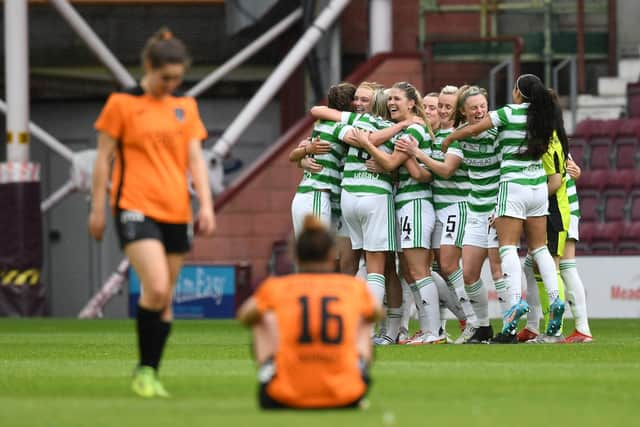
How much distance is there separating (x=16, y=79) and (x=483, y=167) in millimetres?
13440

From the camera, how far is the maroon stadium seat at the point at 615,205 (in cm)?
2220

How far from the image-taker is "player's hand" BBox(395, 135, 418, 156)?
12312 millimetres

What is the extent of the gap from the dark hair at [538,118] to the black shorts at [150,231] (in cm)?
435

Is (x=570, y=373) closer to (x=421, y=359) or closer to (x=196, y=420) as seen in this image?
(x=421, y=359)

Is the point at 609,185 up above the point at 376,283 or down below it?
above

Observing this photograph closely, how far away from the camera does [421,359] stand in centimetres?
1096

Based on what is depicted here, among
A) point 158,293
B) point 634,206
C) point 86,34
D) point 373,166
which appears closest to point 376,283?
point 373,166

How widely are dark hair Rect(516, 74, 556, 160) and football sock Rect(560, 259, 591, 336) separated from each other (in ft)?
4.08

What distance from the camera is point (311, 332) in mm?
6895

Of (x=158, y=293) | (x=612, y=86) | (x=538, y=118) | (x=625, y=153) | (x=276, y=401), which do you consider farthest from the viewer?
(x=612, y=86)

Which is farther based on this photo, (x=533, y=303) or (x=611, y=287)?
(x=611, y=287)

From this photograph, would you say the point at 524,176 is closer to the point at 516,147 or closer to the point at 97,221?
the point at 516,147

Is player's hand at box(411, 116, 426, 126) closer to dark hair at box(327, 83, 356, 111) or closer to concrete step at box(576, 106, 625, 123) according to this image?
dark hair at box(327, 83, 356, 111)

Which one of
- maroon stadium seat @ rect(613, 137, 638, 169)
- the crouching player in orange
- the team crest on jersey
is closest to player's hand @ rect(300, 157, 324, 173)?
the team crest on jersey
